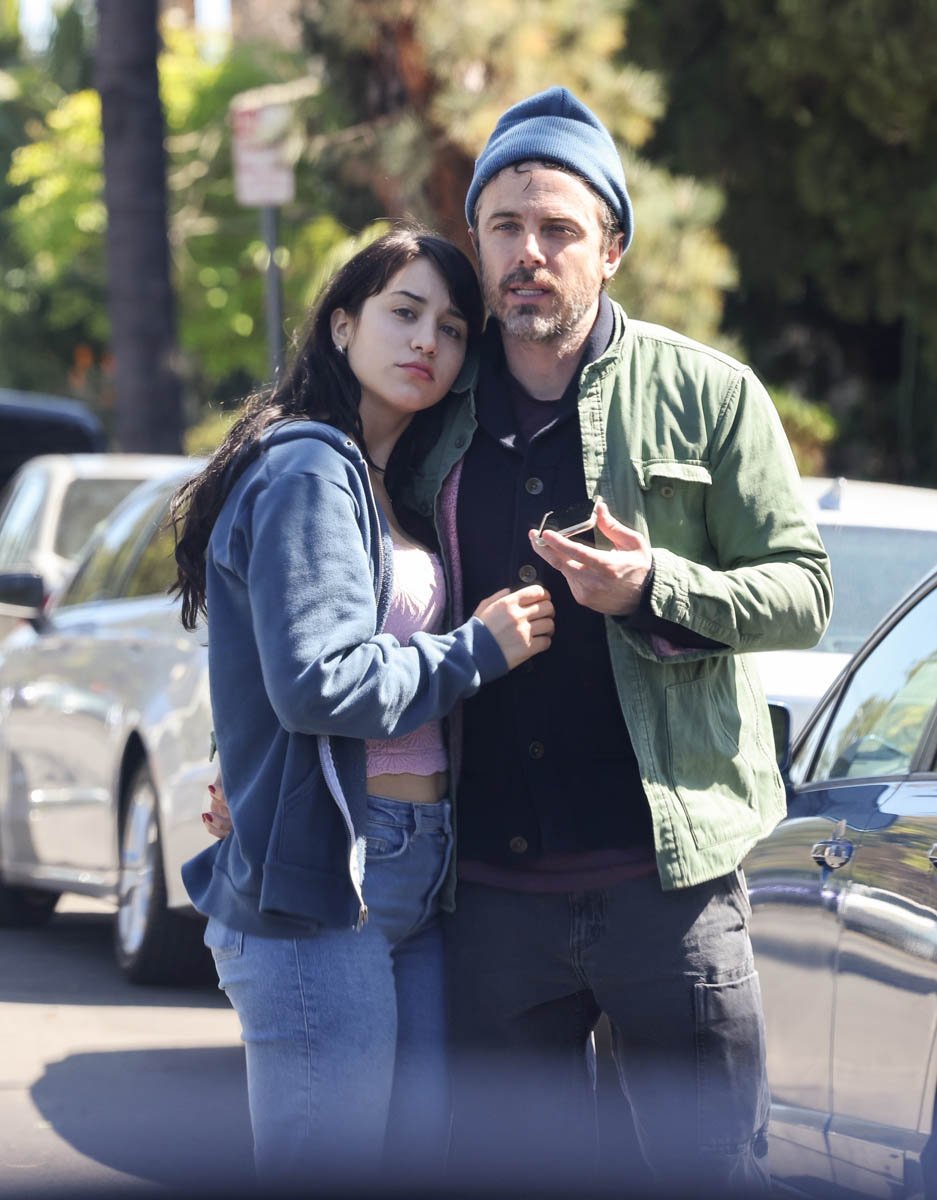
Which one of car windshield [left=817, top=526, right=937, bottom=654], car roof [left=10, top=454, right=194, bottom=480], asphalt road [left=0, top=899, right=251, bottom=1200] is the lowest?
asphalt road [left=0, top=899, right=251, bottom=1200]

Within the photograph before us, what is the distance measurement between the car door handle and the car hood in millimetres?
1336

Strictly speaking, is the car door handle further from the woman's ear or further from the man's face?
the woman's ear

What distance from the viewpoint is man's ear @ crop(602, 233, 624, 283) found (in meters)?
3.41

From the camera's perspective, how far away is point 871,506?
6.29 m

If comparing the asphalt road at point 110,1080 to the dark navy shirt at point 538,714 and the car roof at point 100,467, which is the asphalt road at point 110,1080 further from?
the car roof at point 100,467

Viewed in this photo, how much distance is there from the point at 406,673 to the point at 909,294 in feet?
41.3

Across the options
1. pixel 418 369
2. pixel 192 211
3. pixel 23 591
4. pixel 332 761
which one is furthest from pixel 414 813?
pixel 192 211

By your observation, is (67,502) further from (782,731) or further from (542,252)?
(542,252)

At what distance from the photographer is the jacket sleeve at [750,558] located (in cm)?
312

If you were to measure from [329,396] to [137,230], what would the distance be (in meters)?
11.9

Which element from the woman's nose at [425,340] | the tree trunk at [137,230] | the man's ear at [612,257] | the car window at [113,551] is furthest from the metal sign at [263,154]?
the woman's nose at [425,340]

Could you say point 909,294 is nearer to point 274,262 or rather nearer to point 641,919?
point 274,262

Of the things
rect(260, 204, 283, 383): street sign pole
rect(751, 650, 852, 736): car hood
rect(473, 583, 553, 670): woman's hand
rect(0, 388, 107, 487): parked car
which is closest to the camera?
rect(473, 583, 553, 670): woman's hand

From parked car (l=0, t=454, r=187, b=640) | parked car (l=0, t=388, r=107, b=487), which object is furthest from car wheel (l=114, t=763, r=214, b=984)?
parked car (l=0, t=388, r=107, b=487)
